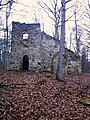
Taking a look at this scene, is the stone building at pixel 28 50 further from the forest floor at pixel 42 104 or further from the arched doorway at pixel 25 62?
the forest floor at pixel 42 104

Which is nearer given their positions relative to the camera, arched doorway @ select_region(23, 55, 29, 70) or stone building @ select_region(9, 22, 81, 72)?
stone building @ select_region(9, 22, 81, 72)

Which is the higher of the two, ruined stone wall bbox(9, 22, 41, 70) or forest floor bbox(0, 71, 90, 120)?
ruined stone wall bbox(9, 22, 41, 70)

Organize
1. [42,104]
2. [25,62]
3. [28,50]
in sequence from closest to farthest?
[42,104]
[28,50]
[25,62]

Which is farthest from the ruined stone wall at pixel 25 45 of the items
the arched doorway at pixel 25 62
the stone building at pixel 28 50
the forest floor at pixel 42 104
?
the forest floor at pixel 42 104

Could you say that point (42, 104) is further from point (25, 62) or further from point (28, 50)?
point (25, 62)

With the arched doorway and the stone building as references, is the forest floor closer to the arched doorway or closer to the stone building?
the stone building

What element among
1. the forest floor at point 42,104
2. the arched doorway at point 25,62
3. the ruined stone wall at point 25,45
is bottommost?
the forest floor at point 42,104

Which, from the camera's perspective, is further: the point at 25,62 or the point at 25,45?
the point at 25,62

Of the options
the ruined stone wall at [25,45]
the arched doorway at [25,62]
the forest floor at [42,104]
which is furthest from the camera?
the arched doorway at [25,62]

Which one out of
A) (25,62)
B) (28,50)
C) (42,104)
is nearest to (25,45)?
(28,50)

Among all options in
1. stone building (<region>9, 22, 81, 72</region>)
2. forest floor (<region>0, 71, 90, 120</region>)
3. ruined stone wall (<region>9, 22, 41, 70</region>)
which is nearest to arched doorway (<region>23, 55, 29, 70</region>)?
stone building (<region>9, 22, 81, 72</region>)

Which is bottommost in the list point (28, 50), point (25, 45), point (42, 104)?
point (42, 104)

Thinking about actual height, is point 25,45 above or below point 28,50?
above

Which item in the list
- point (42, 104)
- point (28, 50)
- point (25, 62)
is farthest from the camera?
point (25, 62)
